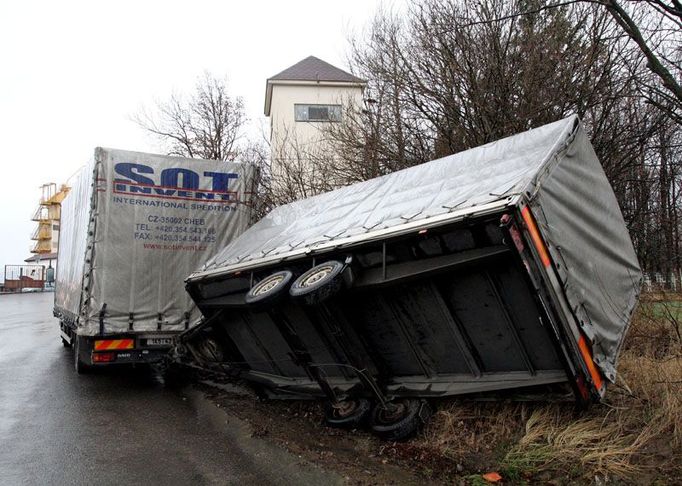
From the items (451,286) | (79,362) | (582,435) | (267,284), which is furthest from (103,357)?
(582,435)

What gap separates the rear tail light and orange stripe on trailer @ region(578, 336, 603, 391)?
6.73m

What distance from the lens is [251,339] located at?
6.42 meters

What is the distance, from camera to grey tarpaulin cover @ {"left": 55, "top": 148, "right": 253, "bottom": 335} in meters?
8.08

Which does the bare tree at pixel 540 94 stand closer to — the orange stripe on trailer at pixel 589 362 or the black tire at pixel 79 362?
the orange stripe on trailer at pixel 589 362

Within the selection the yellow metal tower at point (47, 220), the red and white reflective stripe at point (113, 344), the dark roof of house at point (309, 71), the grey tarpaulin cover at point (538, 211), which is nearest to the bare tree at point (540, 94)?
the grey tarpaulin cover at point (538, 211)

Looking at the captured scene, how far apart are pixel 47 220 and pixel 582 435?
6545 cm

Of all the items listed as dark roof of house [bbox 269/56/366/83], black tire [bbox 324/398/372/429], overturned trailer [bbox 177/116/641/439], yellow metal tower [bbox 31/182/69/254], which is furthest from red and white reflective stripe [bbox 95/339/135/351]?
yellow metal tower [bbox 31/182/69/254]

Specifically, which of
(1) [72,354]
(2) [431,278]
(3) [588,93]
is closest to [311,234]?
(2) [431,278]

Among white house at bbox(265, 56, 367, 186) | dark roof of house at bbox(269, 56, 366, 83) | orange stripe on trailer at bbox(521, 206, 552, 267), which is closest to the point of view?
orange stripe on trailer at bbox(521, 206, 552, 267)

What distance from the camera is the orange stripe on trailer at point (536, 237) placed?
12.0 ft

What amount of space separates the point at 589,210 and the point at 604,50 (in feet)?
19.6

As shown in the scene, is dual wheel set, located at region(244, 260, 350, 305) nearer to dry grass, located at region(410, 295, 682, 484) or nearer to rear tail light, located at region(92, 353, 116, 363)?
dry grass, located at region(410, 295, 682, 484)

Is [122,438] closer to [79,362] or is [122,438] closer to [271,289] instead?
[271,289]

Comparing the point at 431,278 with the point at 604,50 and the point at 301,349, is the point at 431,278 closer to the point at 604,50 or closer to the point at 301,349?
the point at 301,349
